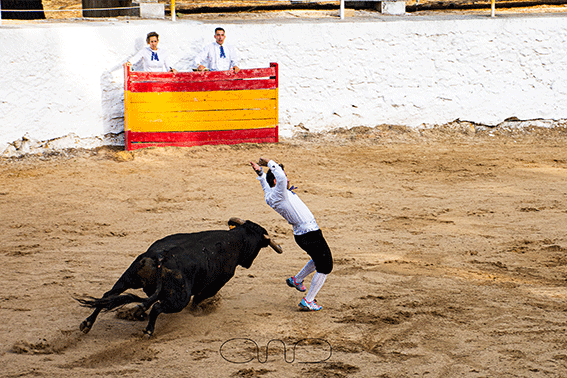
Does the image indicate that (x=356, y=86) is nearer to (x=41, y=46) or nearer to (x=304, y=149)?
(x=304, y=149)

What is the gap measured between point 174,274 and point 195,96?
605 centimetres

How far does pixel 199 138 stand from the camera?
1027cm

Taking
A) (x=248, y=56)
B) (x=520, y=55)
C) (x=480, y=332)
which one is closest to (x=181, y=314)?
(x=480, y=332)

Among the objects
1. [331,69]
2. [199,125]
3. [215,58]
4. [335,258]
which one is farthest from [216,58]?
[335,258]

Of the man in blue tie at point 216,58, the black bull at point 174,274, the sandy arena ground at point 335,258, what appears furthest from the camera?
the man in blue tie at point 216,58

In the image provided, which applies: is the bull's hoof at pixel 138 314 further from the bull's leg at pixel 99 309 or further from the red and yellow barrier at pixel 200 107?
the red and yellow barrier at pixel 200 107

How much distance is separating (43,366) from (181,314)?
1183 mm

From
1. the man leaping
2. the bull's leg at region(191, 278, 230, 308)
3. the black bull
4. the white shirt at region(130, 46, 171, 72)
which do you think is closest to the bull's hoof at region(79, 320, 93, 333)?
the black bull

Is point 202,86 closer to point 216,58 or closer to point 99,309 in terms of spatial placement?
point 216,58

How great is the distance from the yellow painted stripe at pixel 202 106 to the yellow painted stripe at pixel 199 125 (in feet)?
0.61

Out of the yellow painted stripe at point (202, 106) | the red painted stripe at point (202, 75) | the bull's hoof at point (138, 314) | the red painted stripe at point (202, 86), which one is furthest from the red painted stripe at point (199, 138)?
the bull's hoof at point (138, 314)

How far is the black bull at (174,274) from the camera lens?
4520 mm

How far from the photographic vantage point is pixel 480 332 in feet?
15.6

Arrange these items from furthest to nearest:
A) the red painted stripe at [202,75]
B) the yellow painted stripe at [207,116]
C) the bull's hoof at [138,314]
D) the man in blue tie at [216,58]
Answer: the man in blue tie at [216,58] < the yellow painted stripe at [207,116] < the red painted stripe at [202,75] < the bull's hoof at [138,314]
